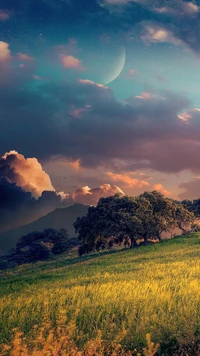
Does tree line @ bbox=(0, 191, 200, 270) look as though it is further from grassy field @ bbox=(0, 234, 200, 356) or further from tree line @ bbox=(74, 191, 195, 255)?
grassy field @ bbox=(0, 234, 200, 356)

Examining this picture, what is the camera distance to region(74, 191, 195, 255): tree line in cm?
5728

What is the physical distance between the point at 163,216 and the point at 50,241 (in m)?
37.4

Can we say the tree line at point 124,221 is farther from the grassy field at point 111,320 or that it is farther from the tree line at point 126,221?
the grassy field at point 111,320

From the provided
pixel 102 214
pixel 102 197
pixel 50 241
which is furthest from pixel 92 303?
pixel 50 241

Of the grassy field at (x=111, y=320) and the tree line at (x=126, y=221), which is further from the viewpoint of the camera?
the tree line at (x=126, y=221)

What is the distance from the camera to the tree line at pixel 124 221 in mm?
57281

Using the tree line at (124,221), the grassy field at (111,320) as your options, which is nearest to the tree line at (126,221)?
the tree line at (124,221)

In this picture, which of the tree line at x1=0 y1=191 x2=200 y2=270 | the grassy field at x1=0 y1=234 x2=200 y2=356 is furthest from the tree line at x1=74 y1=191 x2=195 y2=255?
the grassy field at x1=0 y1=234 x2=200 y2=356

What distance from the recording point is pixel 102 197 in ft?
210

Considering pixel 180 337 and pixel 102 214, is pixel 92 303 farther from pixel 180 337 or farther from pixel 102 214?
pixel 102 214

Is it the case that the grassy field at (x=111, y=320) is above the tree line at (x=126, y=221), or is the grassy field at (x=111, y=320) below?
below

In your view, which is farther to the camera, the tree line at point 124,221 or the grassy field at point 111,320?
the tree line at point 124,221

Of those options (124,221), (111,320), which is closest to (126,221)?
(124,221)

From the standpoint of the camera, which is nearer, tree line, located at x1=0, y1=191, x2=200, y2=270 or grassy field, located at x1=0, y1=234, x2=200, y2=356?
grassy field, located at x1=0, y1=234, x2=200, y2=356
